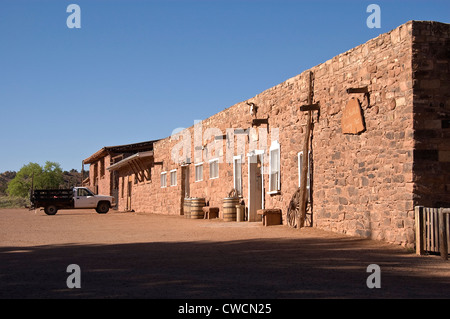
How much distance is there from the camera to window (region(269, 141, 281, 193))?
15086 mm

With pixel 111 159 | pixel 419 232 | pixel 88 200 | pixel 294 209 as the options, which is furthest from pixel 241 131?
pixel 111 159

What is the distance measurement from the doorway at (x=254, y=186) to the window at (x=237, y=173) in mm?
809

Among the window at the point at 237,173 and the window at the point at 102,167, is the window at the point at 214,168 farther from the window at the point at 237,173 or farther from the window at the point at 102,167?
the window at the point at 102,167

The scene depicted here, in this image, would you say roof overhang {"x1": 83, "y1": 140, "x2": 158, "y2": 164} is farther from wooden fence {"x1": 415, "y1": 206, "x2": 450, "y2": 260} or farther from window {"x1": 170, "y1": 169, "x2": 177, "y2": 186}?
wooden fence {"x1": 415, "y1": 206, "x2": 450, "y2": 260}

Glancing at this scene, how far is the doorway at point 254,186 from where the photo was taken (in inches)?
648

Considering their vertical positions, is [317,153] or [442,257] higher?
[317,153]

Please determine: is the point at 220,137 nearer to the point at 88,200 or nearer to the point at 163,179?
the point at 163,179

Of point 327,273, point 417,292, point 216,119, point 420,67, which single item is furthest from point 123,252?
point 216,119

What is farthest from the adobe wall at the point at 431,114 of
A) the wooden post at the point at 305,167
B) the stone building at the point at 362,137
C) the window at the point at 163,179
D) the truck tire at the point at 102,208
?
the truck tire at the point at 102,208

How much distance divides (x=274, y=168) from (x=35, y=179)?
48.3m

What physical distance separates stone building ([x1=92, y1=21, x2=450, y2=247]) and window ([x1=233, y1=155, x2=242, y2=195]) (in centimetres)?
3
